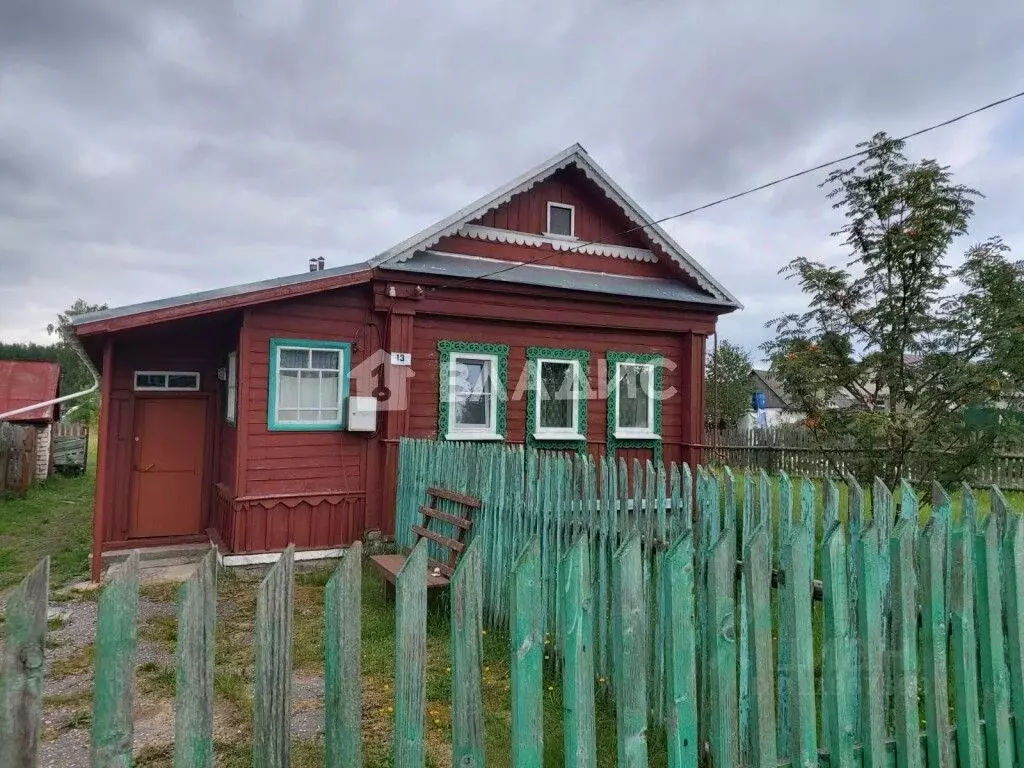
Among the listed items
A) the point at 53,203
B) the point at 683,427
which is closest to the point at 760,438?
the point at 683,427

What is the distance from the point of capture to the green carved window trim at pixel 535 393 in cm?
1035

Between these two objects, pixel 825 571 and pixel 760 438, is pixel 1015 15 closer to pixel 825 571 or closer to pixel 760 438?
pixel 825 571

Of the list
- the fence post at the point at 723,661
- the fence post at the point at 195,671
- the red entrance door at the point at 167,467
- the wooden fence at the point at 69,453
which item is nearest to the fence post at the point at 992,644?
the fence post at the point at 723,661

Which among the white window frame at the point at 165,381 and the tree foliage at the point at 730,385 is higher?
the tree foliage at the point at 730,385

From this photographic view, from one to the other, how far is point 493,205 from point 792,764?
9375mm

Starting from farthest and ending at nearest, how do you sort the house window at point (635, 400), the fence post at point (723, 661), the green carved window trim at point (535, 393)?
the house window at point (635, 400), the green carved window trim at point (535, 393), the fence post at point (723, 661)

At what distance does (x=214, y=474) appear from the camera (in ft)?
32.3

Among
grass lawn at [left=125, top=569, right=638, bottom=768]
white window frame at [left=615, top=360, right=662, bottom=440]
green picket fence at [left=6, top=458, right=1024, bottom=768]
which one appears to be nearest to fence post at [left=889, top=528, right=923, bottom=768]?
green picket fence at [left=6, top=458, right=1024, bottom=768]

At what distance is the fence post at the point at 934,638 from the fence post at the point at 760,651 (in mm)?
869

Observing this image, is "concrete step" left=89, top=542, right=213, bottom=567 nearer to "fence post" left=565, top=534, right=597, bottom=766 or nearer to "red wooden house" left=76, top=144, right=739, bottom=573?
"red wooden house" left=76, top=144, right=739, bottom=573

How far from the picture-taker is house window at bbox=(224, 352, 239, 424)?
27.7 ft

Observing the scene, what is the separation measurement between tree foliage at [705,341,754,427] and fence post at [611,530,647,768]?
33.3 metres

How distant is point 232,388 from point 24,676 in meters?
8.26

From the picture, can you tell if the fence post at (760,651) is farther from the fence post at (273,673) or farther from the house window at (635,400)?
the house window at (635,400)
